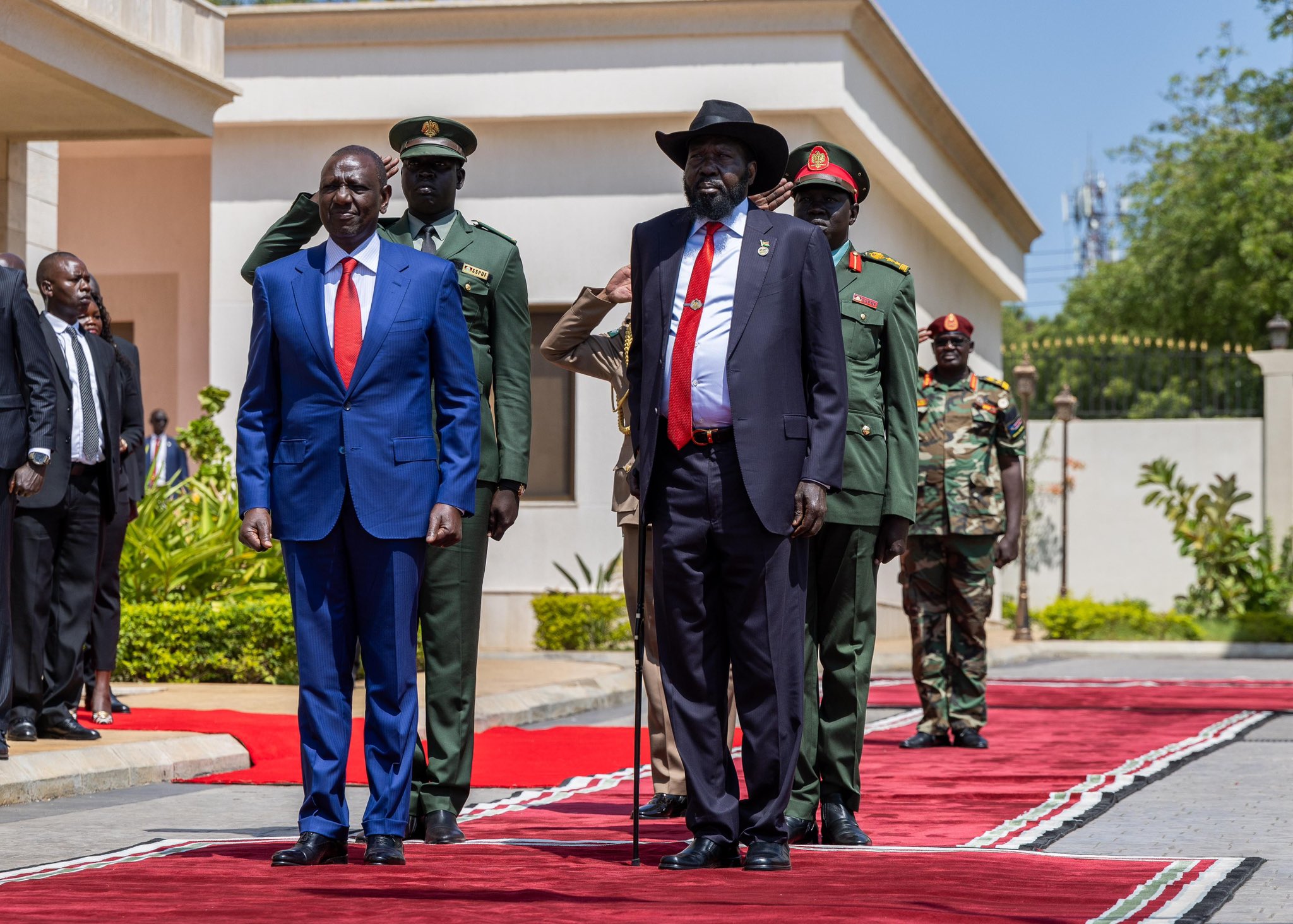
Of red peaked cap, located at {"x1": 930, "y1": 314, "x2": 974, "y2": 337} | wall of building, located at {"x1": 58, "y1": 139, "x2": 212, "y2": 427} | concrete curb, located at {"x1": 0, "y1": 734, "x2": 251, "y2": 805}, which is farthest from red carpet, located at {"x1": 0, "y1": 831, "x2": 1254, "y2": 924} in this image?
wall of building, located at {"x1": 58, "y1": 139, "x2": 212, "y2": 427}

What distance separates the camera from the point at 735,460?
5.74m

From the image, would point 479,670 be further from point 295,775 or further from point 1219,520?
point 1219,520

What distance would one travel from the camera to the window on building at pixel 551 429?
18.6m

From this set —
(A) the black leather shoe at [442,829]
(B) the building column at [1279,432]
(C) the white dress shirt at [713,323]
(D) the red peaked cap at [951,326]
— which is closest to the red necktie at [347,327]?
(C) the white dress shirt at [713,323]

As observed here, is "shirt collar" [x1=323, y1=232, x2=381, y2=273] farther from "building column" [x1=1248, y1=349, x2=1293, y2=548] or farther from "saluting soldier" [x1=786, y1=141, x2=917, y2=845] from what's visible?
"building column" [x1=1248, y1=349, x2=1293, y2=548]

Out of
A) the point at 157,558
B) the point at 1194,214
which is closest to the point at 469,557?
the point at 157,558

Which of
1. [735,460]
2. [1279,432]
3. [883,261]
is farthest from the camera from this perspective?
[1279,432]

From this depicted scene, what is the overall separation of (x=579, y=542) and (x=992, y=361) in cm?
1072

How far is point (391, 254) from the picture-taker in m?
5.94

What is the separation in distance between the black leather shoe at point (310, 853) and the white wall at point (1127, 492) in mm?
21497

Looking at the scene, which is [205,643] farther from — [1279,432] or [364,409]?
[1279,432]

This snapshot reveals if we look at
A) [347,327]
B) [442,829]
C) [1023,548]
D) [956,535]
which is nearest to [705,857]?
[442,829]

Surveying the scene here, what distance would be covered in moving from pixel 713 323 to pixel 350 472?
1.16 metres

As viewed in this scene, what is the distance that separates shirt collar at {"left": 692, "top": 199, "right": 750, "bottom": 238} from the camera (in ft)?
19.3
